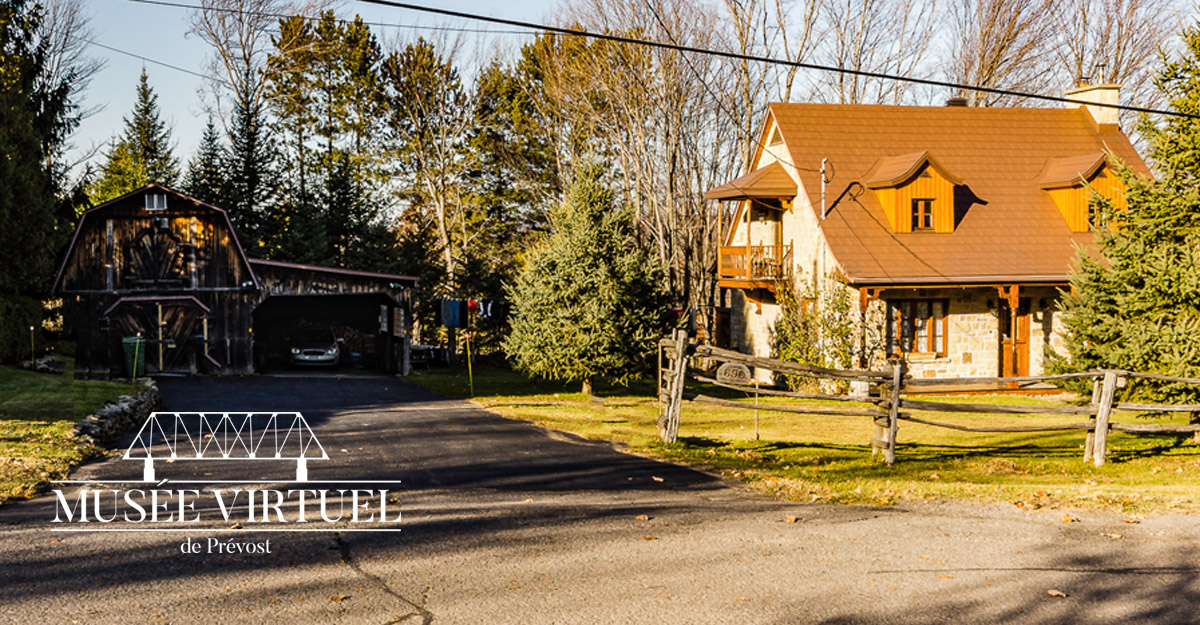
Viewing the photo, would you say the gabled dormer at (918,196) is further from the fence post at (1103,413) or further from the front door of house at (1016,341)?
the fence post at (1103,413)

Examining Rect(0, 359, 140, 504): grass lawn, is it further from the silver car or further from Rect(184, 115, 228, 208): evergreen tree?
Rect(184, 115, 228, 208): evergreen tree

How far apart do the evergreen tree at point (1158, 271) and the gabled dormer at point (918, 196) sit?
9.90m

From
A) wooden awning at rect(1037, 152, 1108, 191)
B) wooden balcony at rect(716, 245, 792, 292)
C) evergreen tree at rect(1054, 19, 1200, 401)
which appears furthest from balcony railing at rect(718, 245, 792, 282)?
evergreen tree at rect(1054, 19, 1200, 401)

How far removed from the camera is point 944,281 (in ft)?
80.3

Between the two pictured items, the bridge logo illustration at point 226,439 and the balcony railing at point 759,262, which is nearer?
the bridge logo illustration at point 226,439

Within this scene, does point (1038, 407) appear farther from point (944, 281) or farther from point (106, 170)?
point (106, 170)

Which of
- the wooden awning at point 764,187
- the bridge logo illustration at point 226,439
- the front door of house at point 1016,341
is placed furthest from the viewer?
the wooden awning at point 764,187

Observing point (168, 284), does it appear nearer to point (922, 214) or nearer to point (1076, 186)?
point (922, 214)

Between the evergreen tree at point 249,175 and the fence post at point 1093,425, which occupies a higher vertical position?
the evergreen tree at point 249,175

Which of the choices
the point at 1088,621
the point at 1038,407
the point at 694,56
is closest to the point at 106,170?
the point at 694,56

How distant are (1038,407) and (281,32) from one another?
129ft

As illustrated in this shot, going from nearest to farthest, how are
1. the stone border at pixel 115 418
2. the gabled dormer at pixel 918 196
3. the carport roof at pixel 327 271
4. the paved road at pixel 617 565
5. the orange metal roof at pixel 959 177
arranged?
the paved road at pixel 617 565 → the stone border at pixel 115 418 → the orange metal roof at pixel 959 177 → the gabled dormer at pixel 918 196 → the carport roof at pixel 327 271

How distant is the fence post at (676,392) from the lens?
14.4m

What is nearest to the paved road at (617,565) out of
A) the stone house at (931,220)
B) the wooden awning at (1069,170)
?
the stone house at (931,220)
